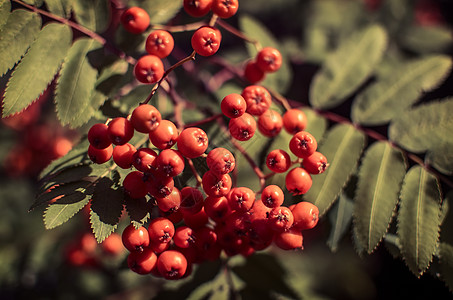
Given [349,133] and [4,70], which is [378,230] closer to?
[349,133]

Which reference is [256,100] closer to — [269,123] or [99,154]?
[269,123]

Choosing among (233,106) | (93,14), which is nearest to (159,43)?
(233,106)

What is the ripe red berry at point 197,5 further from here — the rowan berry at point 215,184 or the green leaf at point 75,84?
the rowan berry at point 215,184

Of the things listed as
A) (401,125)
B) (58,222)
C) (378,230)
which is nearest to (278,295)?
(378,230)

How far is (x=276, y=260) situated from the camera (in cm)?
184

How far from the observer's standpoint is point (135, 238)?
3.51 feet

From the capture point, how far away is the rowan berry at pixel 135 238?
3.51ft

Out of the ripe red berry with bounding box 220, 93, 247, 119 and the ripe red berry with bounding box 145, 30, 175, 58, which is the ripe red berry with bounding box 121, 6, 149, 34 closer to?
the ripe red berry with bounding box 145, 30, 175, 58

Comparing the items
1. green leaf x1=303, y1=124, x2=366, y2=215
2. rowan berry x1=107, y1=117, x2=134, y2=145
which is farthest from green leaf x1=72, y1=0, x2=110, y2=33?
green leaf x1=303, y1=124, x2=366, y2=215

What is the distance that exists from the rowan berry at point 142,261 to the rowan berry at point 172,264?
0.09 feet

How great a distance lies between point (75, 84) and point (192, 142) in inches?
21.7

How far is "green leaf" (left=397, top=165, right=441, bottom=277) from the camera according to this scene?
48.7 inches

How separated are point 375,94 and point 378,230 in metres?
0.71

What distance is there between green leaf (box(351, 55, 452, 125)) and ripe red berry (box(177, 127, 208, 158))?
0.90m
